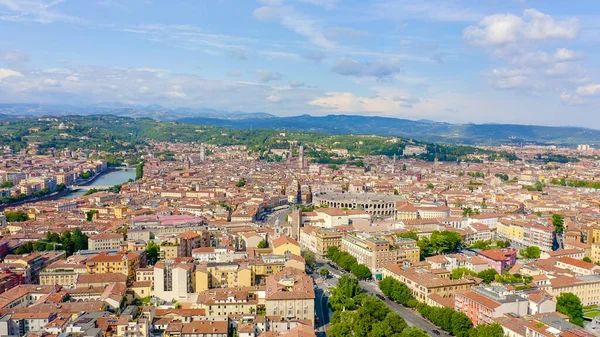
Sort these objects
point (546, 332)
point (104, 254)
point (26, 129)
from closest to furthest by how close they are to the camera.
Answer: point (546, 332), point (104, 254), point (26, 129)

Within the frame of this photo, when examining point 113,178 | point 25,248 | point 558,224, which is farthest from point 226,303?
point 113,178

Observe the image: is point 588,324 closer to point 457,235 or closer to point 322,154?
point 457,235

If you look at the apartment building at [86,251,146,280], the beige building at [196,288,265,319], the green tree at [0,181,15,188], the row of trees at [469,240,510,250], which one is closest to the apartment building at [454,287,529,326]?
the beige building at [196,288,265,319]

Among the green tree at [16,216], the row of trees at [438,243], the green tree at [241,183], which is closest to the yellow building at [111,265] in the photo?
the row of trees at [438,243]

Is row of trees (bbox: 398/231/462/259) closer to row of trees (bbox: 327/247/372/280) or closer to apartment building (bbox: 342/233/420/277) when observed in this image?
apartment building (bbox: 342/233/420/277)

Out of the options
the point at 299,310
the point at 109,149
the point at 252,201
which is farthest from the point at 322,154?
the point at 299,310

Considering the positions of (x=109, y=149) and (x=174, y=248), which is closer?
(x=174, y=248)
